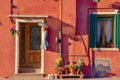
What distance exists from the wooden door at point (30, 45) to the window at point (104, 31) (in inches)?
110

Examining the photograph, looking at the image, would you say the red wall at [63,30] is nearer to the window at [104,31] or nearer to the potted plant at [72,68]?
the window at [104,31]

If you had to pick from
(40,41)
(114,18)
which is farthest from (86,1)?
(40,41)

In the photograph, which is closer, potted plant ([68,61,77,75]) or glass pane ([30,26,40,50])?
potted plant ([68,61,77,75])

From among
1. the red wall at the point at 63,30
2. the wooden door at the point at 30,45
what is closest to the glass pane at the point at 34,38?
the wooden door at the point at 30,45

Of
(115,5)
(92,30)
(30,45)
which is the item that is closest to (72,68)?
(92,30)

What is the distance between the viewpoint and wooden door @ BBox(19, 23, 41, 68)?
2238 centimetres

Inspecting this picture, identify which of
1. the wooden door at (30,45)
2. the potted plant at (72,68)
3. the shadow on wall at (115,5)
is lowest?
the potted plant at (72,68)

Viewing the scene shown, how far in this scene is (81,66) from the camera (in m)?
21.4

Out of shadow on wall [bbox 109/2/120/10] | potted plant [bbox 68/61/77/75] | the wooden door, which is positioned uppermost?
shadow on wall [bbox 109/2/120/10]

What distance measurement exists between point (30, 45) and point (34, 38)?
0.42 m

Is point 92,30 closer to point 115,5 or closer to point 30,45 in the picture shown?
point 115,5

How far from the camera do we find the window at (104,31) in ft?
71.3

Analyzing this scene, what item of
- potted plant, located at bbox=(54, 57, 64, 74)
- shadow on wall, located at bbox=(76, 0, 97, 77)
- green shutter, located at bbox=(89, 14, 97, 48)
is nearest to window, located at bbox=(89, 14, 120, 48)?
green shutter, located at bbox=(89, 14, 97, 48)

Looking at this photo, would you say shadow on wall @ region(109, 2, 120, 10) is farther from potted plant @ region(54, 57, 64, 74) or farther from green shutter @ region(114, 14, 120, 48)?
potted plant @ region(54, 57, 64, 74)
